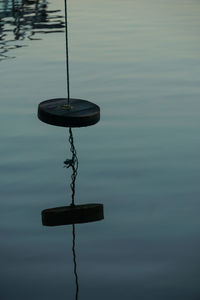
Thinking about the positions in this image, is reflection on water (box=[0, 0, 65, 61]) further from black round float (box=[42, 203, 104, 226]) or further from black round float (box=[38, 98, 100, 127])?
black round float (box=[42, 203, 104, 226])

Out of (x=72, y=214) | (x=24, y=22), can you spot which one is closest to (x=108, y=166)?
(x=72, y=214)

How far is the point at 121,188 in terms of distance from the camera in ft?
33.6

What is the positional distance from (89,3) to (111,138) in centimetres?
1545

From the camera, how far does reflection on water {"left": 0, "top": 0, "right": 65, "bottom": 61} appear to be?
64.7ft

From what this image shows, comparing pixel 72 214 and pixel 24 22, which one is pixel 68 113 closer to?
pixel 72 214

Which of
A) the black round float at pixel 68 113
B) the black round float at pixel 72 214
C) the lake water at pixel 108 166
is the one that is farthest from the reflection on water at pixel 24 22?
the black round float at pixel 72 214

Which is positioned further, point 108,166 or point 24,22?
point 24,22

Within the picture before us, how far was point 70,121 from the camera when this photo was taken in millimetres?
8836

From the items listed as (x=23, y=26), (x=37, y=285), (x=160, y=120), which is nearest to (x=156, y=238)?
(x=37, y=285)

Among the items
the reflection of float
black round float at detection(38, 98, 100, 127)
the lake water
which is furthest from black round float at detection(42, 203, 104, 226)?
black round float at detection(38, 98, 100, 127)

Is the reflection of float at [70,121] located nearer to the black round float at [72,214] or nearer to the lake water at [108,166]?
the black round float at [72,214]

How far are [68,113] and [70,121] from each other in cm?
15

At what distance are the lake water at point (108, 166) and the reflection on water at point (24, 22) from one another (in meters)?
0.11

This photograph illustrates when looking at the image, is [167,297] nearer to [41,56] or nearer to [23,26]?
[41,56]
